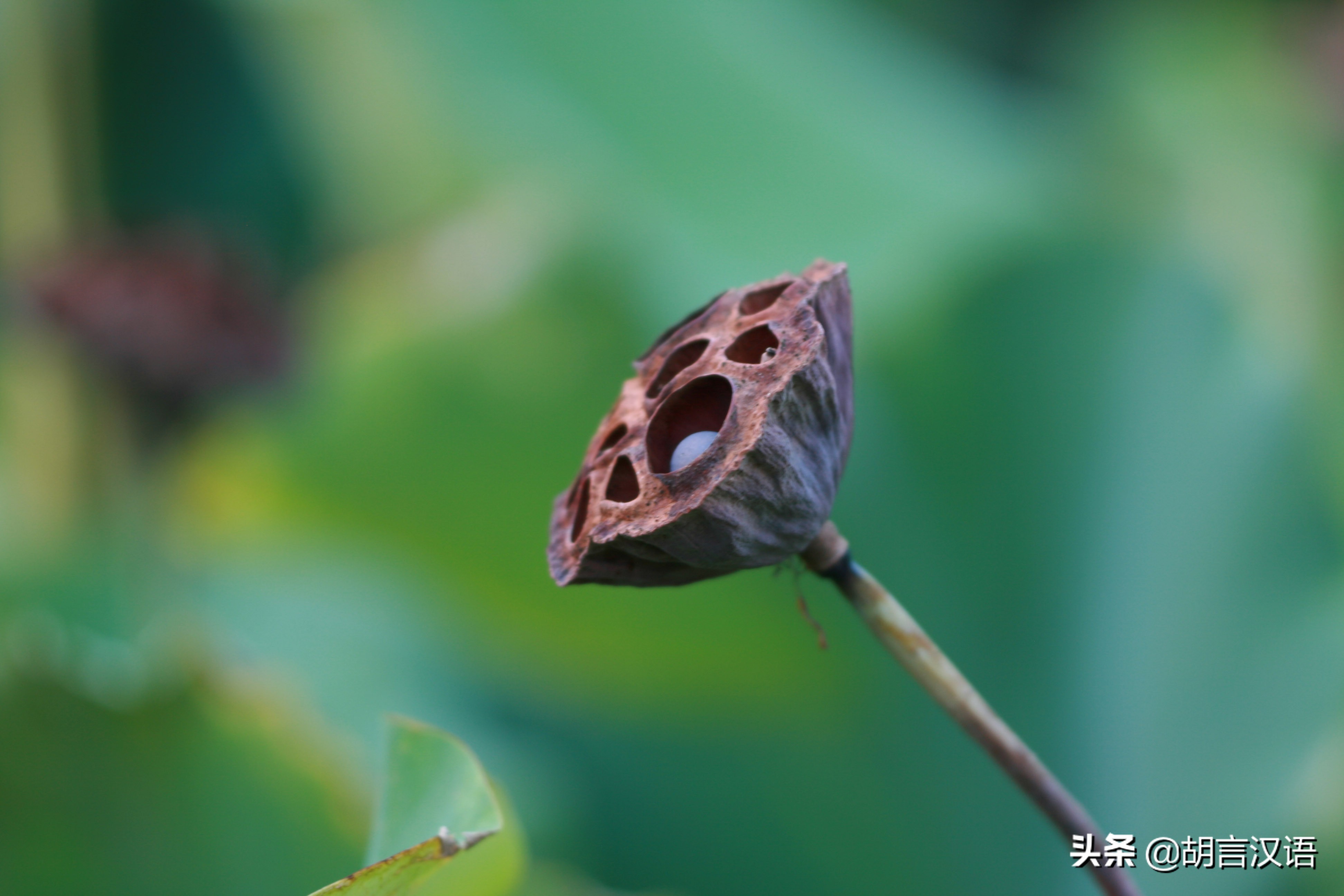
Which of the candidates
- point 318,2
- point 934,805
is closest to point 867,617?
point 934,805

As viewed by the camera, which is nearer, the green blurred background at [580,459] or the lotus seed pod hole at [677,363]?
the lotus seed pod hole at [677,363]

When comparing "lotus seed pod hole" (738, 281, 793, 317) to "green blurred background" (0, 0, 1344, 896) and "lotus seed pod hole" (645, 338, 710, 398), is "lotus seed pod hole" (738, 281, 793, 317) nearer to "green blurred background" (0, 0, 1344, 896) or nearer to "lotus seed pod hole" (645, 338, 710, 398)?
"lotus seed pod hole" (645, 338, 710, 398)

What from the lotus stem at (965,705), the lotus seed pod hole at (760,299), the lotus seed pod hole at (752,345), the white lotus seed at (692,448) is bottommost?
the lotus stem at (965,705)

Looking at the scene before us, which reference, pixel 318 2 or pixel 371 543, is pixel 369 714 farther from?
pixel 318 2

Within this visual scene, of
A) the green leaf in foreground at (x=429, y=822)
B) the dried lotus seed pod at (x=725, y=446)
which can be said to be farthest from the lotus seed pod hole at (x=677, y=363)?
the green leaf in foreground at (x=429, y=822)

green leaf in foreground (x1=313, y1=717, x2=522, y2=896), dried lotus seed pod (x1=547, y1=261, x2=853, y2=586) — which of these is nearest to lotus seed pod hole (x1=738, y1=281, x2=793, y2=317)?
dried lotus seed pod (x1=547, y1=261, x2=853, y2=586)

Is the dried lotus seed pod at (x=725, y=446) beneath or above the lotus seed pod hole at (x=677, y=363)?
beneath

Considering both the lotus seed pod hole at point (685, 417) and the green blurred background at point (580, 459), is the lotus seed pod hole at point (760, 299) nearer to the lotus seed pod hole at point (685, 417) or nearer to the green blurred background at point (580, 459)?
the lotus seed pod hole at point (685, 417)
